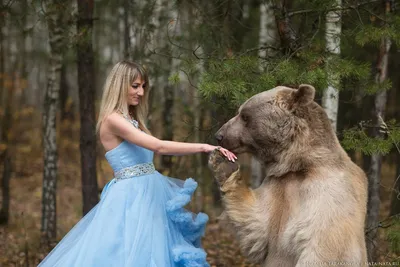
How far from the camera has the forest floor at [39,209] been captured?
816 centimetres

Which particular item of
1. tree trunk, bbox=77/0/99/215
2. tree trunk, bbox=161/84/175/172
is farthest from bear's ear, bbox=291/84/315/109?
tree trunk, bbox=161/84/175/172

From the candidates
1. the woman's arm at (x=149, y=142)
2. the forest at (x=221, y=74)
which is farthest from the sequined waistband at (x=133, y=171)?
the forest at (x=221, y=74)

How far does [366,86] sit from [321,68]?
2.61 ft

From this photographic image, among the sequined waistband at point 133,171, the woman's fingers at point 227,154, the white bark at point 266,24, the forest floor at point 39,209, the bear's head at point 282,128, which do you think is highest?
the white bark at point 266,24

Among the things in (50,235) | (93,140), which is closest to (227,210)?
(93,140)

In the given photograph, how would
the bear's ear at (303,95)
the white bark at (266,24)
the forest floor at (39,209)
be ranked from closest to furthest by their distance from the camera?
the bear's ear at (303,95), the forest floor at (39,209), the white bark at (266,24)

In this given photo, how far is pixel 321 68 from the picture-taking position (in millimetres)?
4898

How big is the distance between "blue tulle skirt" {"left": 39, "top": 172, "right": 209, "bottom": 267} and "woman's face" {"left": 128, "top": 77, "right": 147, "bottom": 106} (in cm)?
61

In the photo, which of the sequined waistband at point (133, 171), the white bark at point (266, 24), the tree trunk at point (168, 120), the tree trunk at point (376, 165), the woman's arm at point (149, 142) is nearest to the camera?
the woman's arm at point (149, 142)

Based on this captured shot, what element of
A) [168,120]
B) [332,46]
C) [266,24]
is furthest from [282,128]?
[266,24]

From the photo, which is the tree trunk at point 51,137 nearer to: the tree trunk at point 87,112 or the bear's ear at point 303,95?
the tree trunk at point 87,112

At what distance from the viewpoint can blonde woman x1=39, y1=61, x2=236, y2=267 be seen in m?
4.10

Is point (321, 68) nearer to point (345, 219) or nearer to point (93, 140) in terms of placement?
point (345, 219)

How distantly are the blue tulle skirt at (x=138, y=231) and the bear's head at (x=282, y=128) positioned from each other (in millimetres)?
753
